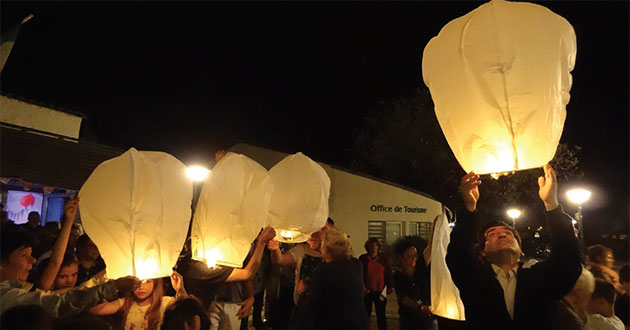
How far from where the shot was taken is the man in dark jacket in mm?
2279

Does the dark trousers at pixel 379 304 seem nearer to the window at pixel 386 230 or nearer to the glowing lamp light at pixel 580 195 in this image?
the glowing lamp light at pixel 580 195

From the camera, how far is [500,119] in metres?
2.26

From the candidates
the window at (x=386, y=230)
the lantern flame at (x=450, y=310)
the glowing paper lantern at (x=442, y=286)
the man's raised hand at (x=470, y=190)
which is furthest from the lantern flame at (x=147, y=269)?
the window at (x=386, y=230)

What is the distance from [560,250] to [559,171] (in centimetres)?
2497

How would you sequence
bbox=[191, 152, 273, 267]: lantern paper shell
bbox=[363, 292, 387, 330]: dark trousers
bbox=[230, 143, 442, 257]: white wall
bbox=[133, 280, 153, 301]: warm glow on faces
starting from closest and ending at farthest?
bbox=[133, 280, 153, 301]: warm glow on faces
bbox=[191, 152, 273, 267]: lantern paper shell
bbox=[363, 292, 387, 330]: dark trousers
bbox=[230, 143, 442, 257]: white wall

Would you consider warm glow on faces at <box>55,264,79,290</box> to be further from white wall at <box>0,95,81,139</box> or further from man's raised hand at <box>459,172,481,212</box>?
white wall at <box>0,95,81,139</box>

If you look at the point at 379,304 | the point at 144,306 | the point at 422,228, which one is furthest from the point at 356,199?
the point at 144,306

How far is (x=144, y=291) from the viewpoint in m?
3.25

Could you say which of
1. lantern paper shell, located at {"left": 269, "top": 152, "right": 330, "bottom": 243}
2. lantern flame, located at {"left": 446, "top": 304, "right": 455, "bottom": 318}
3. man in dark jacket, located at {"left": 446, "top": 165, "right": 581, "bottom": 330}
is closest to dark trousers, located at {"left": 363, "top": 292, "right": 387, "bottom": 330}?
lantern flame, located at {"left": 446, "top": 304, "right": 455, "bottom": 318}

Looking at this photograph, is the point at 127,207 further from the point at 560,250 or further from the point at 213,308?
the point at 560,250

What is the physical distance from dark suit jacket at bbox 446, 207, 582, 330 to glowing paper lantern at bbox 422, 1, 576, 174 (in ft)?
1.38

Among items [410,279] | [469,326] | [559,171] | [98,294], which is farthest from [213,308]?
[559,171]

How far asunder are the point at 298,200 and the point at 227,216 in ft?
3.47

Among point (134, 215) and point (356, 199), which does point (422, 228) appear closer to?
point (356, 199)
